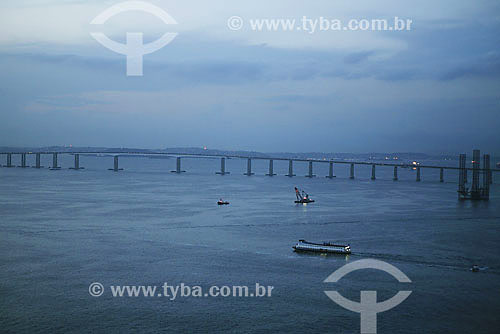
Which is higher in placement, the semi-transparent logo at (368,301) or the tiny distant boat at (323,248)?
the tiny distant boat at (323,248)

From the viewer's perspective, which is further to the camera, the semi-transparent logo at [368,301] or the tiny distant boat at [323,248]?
the tiny distant boat at [323,248]

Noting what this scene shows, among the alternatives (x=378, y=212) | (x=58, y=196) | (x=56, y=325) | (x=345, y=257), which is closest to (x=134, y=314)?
(x=56, y=325)

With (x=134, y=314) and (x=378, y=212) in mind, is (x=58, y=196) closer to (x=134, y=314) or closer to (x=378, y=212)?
(x=378, y=212)

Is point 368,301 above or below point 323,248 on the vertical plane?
below

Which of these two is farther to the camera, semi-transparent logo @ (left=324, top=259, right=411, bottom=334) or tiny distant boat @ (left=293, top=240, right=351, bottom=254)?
tiny distant boat @ (left=293, top=240, right=351, bottom=254)

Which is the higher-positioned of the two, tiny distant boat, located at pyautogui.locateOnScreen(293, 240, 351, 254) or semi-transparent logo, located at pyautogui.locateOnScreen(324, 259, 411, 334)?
tiny distant boat, located at pyautogui.locateOnScreen(293, 240, 351, 254)

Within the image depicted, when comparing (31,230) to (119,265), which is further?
(31,230)

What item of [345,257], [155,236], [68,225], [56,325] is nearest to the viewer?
[56,325]

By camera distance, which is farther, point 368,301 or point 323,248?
point 323,248

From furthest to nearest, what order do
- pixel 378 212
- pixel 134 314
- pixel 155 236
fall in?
pixel 378 212 → pixel 155 236 → pixel 134 314

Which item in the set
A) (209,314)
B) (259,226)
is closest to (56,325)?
(209,314)
